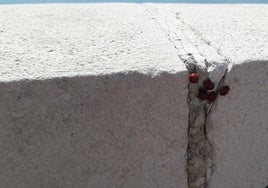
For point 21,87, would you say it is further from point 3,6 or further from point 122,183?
point 3,6

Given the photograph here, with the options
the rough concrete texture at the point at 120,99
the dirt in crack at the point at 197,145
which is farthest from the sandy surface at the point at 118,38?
the dirt in crack at the point at 197,145

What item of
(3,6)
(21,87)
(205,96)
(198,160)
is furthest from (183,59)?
(3,6)

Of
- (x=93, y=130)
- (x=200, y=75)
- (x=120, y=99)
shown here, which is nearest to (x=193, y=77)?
(x=200, y=75)

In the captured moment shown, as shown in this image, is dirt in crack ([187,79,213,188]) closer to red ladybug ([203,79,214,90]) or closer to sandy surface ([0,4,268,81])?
red ladybug ([203,79,214,90])

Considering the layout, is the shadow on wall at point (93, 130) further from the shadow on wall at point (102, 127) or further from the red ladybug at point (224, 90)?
the red ladybug at point (224, 90)

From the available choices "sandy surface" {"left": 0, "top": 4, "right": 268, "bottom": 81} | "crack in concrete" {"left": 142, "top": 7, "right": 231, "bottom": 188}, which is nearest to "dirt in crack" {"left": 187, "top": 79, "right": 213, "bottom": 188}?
"crack in concrete" {"left": 142, "top": 7, "right": 231, "bottom": 188}

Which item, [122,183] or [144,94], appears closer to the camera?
[144,94]

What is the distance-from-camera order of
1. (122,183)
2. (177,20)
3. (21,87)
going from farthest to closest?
(177,20) < (122,183) < (21,87)
